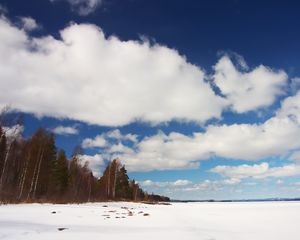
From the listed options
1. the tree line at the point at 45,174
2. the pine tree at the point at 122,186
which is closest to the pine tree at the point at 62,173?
the tree line at the point at 45,174

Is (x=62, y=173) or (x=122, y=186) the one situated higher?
(x=122, y=186)

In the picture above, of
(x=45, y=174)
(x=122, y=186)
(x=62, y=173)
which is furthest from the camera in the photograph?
(x=122, y=186)

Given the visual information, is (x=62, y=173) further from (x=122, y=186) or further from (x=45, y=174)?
(x=122, y=186)

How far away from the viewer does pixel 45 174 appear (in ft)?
165

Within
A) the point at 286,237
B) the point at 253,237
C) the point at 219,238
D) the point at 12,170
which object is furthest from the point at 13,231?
the point at 12,170

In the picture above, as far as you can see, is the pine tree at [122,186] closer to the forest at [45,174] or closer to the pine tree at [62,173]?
the forest at [45,174]

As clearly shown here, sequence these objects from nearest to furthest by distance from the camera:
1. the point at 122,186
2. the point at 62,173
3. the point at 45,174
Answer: the point at 45,174
the point at 62,173
the point at 122,186

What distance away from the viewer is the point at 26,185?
47.5m

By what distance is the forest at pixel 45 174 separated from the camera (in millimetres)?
41469

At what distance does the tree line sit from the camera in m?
41.5

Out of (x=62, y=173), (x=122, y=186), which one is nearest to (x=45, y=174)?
(x=62, y=173)

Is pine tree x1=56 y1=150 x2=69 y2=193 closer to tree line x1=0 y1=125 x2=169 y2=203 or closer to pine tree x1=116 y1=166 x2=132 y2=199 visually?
tree line x1=0 y1=125 x2=169 y2=203

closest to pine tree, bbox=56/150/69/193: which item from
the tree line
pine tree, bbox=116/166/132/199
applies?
the tree line

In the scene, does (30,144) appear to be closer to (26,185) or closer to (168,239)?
(26,185)
